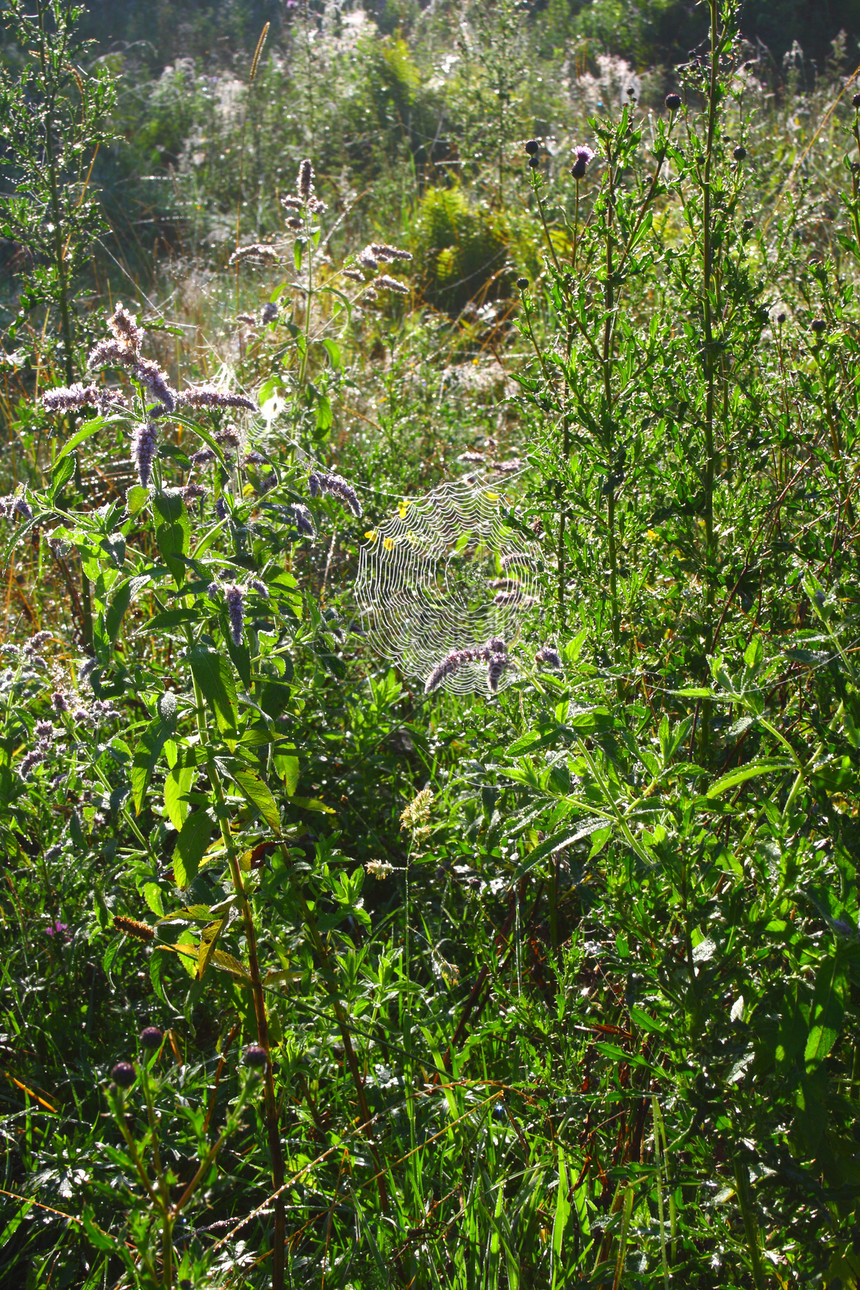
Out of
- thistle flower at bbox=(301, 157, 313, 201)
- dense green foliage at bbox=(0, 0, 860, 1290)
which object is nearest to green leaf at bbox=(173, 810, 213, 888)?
dense green foliage at bbox=(0, 0, 860, 1290)

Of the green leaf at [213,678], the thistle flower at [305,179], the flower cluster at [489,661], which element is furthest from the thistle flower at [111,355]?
the thistle flower at [305,179]

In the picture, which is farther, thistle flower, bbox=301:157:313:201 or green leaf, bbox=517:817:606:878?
thistle flower, bbox=301:157:313:201

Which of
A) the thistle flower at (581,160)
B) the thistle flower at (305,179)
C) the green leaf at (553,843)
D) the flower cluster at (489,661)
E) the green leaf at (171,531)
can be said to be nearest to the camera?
the green leaf at (553,843)

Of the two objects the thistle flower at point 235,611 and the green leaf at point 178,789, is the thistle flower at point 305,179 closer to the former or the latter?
the thistle flower at point 235,611

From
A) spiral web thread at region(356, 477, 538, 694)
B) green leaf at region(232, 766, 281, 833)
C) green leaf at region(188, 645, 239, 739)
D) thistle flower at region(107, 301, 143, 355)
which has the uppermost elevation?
thistle flower at region(107, 301, 143, 355)

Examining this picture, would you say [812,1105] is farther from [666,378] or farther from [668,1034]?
[666,378]

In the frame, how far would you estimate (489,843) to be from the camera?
2.02 m

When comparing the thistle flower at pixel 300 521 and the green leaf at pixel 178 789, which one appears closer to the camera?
the green leaf at pixel 178 789

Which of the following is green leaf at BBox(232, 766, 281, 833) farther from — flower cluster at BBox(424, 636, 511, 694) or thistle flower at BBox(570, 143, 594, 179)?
thistle flower at BBox(570, 143, 594, 179)

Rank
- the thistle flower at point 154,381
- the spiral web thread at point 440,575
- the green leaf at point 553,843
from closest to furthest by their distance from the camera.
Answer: the green leaf at point 553,843
the thistle flower at point 154,381
the spiral web thread at point 440,575

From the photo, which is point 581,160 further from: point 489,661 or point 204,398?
point 489,661

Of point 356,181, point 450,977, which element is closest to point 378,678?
point 450,977

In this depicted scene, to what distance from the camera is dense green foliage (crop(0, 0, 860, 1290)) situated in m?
1.26

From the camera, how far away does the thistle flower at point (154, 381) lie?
1437mm
